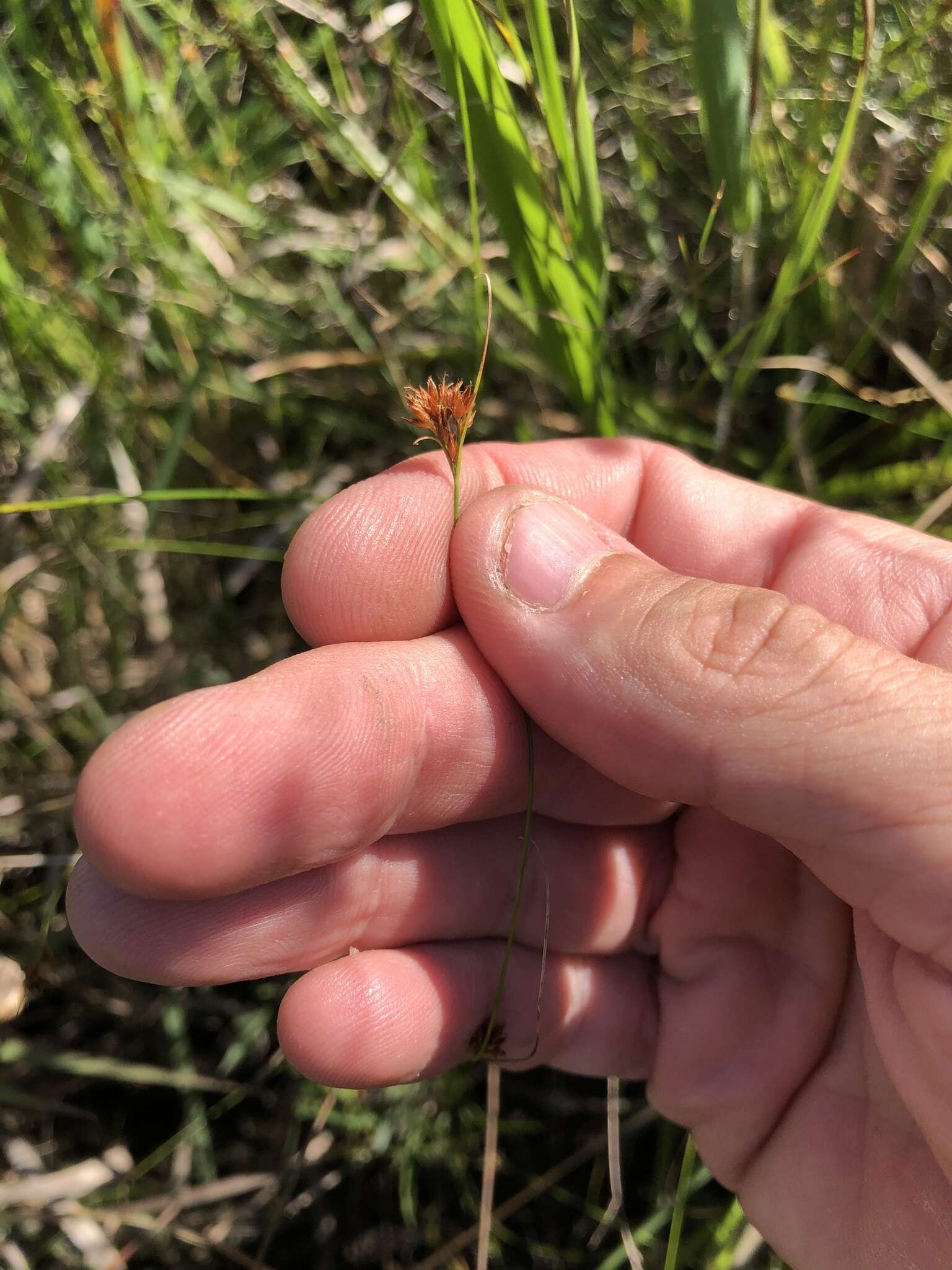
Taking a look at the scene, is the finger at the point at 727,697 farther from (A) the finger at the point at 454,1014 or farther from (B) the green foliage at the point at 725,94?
(B) the green foliage at the point at 725,94

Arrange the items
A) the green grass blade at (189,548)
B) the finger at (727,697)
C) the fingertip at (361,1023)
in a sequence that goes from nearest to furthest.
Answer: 1. the finger at (727,697)
2. the fingertip at (361,1023)
3. the green grass blade at (189,548)

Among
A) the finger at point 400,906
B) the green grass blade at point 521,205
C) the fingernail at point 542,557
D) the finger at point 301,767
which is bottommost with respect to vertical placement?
the finger at point 400,906

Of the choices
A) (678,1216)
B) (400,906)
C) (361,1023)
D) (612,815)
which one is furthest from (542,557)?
(678,1216)

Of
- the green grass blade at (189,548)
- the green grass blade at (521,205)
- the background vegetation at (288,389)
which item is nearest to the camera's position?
the green grass blade at (521,205)

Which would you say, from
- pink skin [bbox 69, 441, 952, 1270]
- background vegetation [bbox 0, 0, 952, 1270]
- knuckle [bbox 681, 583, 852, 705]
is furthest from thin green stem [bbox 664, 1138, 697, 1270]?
knuckle [bbox 681, 583, 852, 705]

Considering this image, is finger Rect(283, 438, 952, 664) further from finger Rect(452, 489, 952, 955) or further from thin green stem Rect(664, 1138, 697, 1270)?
thin green stem Rect(664, 1138, 697, 1270)

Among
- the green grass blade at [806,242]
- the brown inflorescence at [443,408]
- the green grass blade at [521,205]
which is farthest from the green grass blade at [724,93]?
the brown inflorescence at [443,408]

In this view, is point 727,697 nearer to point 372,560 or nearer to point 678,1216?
point 372,560
